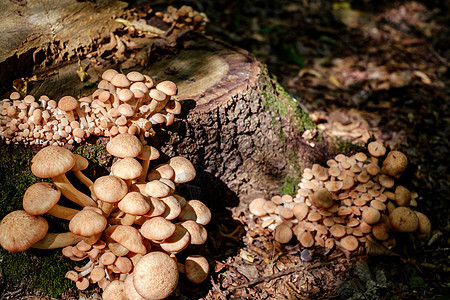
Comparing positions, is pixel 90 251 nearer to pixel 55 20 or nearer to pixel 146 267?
pixel 146 267

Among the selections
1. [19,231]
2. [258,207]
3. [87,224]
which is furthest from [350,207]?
[19,231]

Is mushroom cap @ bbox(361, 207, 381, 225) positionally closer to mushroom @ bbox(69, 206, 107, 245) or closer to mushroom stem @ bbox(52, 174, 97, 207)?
mushroom @ bbox(69, 206, 107, 245)

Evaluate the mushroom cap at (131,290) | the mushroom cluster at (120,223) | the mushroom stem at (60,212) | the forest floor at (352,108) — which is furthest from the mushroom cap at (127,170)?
the forest floor at (352,108)

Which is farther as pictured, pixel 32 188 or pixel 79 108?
pixel 79 108

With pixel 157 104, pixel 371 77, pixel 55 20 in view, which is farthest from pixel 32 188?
pixel 371 77

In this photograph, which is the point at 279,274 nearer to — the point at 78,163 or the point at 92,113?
the point at 78,163

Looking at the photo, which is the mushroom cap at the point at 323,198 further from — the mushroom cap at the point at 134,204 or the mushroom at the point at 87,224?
the mushroom at the point at 87,224
